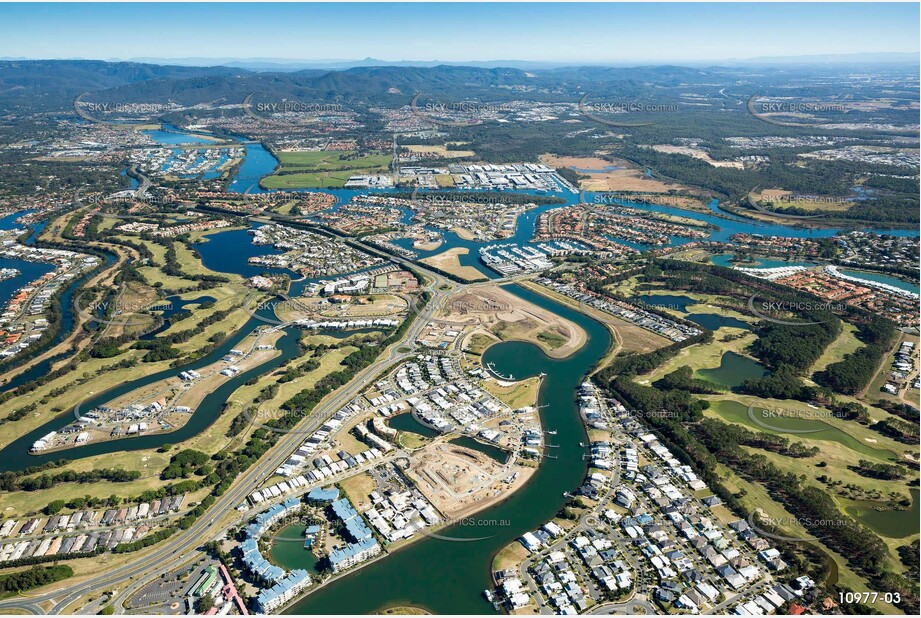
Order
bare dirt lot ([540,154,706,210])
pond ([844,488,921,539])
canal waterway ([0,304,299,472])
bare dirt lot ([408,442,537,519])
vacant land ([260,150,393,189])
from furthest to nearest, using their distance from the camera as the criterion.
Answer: vacant land ([260,150,393,189]), bare dirt lot ([540,154,706,210]), canal waterway ([0,304,299,472]), bare dirt lot ([408,442,537,519]), pond ([844,488,921,539])

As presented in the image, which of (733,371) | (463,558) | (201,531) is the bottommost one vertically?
(463,558)

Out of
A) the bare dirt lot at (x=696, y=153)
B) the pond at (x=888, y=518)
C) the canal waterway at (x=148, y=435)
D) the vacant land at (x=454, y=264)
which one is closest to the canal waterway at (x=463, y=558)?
the pond at (x=888, y=518)

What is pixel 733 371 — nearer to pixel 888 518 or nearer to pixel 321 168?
pixel 888 518

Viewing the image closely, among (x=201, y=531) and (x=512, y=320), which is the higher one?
(x=512, y=320)

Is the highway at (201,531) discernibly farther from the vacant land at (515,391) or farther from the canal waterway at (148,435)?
the vacant land at (515,391)

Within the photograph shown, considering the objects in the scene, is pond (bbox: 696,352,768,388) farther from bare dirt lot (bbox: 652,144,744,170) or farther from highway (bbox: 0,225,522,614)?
bare dirt lot (bbox: 652,144,744,170)

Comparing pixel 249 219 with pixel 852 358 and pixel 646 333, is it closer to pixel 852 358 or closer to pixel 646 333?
pixel 646 333

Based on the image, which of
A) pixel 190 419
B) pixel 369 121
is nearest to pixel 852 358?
pixel 190 419

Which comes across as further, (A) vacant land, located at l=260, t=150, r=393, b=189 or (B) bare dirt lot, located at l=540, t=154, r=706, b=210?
(A) vacant land, located at l=260, t=150, r=393, b=189

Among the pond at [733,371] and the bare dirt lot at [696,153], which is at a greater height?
Result: the bare dirt lot at [696,153]

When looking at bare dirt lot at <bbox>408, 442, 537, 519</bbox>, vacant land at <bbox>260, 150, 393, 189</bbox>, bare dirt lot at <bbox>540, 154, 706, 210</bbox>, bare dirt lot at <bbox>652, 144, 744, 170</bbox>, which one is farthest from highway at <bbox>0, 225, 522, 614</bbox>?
bare dirt lot at <bbox>652, 144, 744, 170</bbox>

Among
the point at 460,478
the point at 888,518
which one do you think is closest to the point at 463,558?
the point at 460,478
